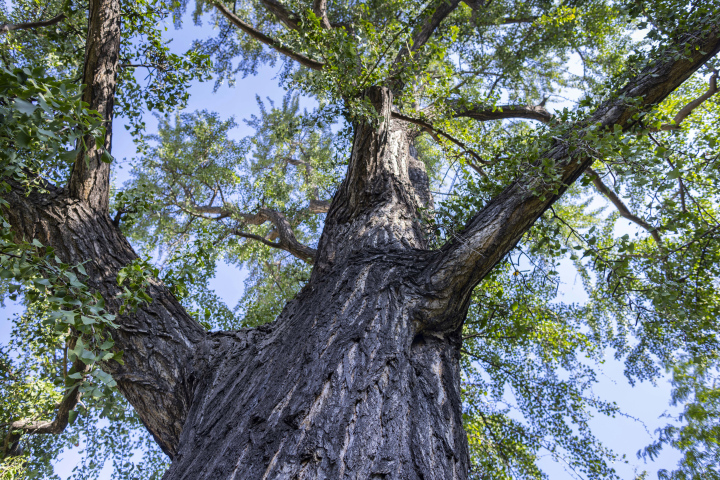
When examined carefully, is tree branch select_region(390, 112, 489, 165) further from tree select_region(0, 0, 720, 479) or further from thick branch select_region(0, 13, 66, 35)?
thick branch select_region(0, 13, 66, 35)

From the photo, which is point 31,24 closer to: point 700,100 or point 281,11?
point 281,11

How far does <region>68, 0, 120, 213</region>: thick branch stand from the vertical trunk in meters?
1.58

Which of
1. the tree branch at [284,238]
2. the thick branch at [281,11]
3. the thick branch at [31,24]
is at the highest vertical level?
the thick branch at [281,11]

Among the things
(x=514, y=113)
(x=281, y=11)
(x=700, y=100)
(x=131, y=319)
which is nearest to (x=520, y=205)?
(x=131, y=319)

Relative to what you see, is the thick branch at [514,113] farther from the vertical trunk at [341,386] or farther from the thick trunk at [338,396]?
the thick trunk at [338,396]

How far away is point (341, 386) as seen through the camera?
1.70 meters

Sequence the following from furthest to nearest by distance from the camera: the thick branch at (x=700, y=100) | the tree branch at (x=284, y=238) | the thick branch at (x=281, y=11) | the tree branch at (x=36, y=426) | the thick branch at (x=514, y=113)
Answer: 1. the tree branch at (x=284, y=238)
2. the thick branch at (x=281, y=11)
3. the thick branch at (x=514, y=113)
4. the tree branch at (x=36, y=426)
5. the thick branch at (x=700, y=100)

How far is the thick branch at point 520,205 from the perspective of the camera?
223 cm

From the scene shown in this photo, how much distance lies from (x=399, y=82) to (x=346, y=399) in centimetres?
364

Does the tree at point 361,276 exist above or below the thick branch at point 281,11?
below

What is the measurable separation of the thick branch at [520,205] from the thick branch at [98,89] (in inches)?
103

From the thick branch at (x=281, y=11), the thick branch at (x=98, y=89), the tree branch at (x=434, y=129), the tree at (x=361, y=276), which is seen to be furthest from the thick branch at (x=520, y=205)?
the thick branch at (x=281, y=11)

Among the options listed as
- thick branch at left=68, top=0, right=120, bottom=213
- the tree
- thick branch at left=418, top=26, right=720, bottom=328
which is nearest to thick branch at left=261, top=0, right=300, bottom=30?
the tree

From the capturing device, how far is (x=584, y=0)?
5.86 m
